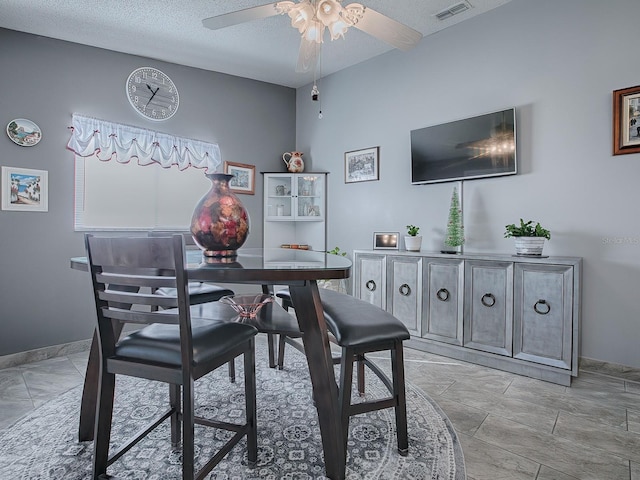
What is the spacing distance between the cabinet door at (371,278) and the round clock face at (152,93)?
8.21ft

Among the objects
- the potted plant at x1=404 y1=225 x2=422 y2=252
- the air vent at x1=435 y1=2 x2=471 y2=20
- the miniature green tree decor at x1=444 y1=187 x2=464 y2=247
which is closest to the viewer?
the air vent at x1=435 y1=2 x2=471 y2=20

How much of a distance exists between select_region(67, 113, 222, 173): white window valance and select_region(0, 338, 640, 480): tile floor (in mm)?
1889

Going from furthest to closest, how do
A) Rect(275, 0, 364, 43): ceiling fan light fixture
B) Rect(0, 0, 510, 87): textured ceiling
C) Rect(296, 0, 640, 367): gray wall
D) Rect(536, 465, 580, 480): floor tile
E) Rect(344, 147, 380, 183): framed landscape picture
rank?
Rect(344, 147, 380, 183): framed landscape picture → Rect(0, 0, 510, 87): textured ceiling → Rect(296, 0, 640, 367): gray wall → Rect(275, 0, 364, 43): ceiling fan light fixture → Rect(536, 465, 580, 480): floor tile

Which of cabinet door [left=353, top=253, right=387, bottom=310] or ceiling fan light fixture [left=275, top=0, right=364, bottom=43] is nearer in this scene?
ceiling fan light fixture [left=275, top=0, right=364, bottom=43]

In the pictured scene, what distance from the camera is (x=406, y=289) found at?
323 centimetres

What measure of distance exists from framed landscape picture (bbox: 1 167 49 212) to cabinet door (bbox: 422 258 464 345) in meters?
3.34

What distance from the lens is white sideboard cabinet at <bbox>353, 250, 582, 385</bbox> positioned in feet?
7.94

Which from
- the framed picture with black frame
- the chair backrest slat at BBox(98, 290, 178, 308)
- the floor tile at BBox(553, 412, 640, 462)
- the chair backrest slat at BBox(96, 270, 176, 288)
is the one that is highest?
the framed picture with black frame

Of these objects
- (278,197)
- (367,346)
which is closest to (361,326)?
(367,346)

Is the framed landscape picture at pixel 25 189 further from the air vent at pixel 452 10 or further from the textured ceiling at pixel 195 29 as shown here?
the air vent at pixel 452 10

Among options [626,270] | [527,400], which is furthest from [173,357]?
[626,270]

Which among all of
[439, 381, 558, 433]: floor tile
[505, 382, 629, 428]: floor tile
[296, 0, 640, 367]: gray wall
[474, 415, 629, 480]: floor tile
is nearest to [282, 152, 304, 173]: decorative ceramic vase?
[296, 0, 640, 367]: gray wall

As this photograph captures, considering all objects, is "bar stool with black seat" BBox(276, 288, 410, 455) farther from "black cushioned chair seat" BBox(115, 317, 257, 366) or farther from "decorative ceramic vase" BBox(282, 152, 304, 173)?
"decorative ceramic vase" BBox(282, 152, 304, 173)

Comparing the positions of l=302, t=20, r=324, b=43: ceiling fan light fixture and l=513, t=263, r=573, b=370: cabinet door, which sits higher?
l=302, t=20, r=324, b=43: ceiling fan light fixture
